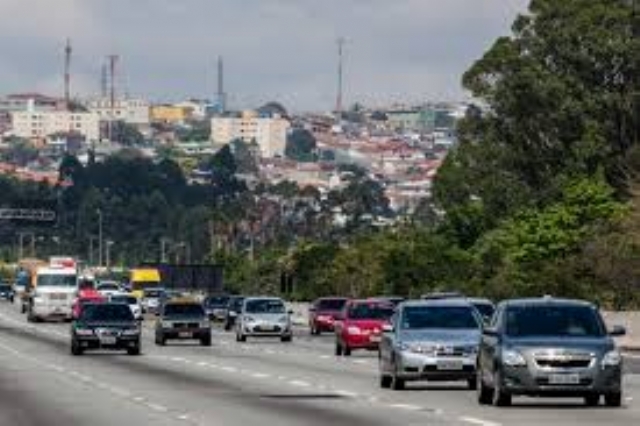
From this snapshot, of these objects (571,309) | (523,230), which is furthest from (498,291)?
(571,309)

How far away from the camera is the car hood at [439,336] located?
3981 cm

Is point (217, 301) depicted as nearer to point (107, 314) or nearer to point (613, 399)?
point (107, 314)

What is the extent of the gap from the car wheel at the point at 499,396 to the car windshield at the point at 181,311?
41.8 metres

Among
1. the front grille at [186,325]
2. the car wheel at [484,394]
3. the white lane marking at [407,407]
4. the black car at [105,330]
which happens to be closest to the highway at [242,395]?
the white lane marking at [407,407]

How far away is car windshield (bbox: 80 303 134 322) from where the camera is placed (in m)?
64.9

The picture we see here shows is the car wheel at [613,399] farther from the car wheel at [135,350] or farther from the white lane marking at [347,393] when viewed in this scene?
the car wheel at [135,350]

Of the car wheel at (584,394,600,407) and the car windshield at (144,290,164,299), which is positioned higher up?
the car wheel at (584,394,600,407)

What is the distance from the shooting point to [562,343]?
107 feet

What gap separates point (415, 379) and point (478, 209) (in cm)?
8930

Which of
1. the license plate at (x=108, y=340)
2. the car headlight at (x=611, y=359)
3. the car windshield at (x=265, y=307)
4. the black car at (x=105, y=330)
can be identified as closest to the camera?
the car headlight at (x=611, y=359)

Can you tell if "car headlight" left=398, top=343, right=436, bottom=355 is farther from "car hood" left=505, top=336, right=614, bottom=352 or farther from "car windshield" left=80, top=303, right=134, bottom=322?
"car windshield" left=80, top=303, right=134, bottom=322

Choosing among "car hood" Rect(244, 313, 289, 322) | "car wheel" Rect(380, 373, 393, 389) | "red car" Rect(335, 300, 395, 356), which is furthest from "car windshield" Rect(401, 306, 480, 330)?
"car hood" Rect(244, 313, 289, 322)

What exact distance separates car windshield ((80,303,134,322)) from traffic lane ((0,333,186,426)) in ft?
42.7

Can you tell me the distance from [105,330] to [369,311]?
716cm
